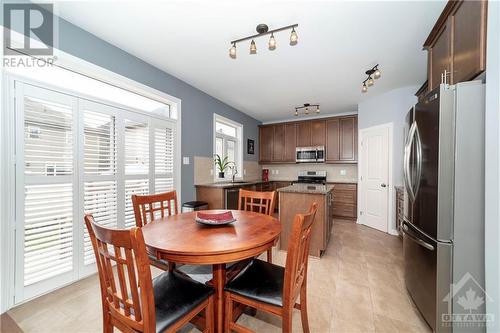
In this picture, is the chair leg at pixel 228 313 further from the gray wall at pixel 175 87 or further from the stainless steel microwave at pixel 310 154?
the stainless steel microwave at pixel 310 154

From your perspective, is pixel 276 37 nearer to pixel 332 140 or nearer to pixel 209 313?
pixel 209 313

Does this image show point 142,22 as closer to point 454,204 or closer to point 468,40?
point 468,40

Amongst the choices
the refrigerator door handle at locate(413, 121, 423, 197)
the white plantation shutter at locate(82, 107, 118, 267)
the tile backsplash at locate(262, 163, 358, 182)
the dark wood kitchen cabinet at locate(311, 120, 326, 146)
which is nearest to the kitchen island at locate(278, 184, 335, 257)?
the refrigerator door handle at locate(413, 121, 423, 197)

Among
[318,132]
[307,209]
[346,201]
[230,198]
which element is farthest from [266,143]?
[307,209]

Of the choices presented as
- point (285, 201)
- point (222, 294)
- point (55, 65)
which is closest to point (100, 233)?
point (222, 294)

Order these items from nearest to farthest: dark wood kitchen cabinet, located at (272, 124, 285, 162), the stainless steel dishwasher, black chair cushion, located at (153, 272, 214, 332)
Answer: black chair cushion, located at (153, 272, 214, 332) → the stainless steel dishwasher → dark wood kitchen cabinet, located at (272, 124, 285, 162)

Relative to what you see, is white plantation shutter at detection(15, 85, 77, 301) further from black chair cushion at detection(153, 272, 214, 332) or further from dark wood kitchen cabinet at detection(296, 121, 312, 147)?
dark wood kitchen cabinet at detection(296, 121, 312, 147)

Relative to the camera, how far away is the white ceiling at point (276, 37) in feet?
5.86

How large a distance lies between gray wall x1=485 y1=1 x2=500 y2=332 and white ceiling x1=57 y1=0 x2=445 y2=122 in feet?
2.74

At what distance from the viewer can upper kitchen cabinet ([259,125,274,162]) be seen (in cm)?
577

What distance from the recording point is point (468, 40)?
143 cm

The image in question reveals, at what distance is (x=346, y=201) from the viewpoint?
4645 mm

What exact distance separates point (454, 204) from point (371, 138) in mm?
3181

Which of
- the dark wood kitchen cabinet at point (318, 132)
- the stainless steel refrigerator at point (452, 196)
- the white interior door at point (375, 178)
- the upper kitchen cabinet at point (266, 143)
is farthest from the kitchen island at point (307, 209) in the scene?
the upper kitchen cabinet at point (266, 143)
